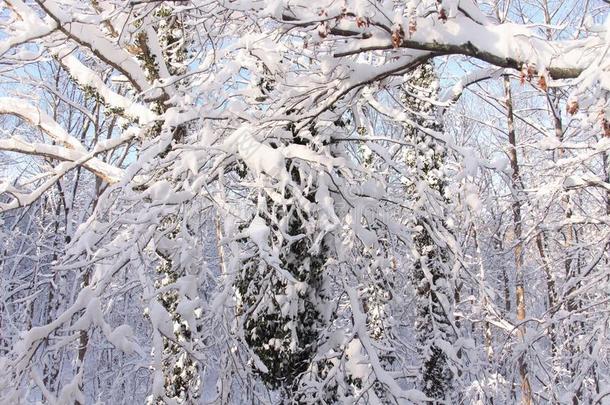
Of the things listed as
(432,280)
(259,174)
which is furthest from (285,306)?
(432,280)

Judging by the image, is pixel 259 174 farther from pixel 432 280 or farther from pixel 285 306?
pixel 432 280

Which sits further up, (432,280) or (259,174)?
(259,174)

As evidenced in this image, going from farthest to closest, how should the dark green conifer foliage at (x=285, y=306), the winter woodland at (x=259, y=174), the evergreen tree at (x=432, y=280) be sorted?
the evergreen tree at (x=432, y=280)
the dark green conifer foliage at (x=285, y=306)
the winter woodland at (x=259, y=174)

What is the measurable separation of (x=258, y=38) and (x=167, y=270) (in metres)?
3.20

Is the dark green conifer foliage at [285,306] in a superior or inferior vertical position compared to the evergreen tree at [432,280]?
superior

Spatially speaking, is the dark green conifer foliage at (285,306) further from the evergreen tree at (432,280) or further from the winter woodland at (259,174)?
the evergreen tree at (432,280)

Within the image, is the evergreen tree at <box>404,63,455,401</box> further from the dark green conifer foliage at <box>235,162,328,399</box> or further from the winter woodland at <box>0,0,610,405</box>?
the dark green conifer foliage at <box>235,162,328,399</box>

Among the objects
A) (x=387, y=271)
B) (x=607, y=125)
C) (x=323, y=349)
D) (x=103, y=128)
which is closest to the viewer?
(x=607, y=125)

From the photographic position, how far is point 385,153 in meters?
5.80

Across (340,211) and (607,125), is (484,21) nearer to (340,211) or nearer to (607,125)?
(607,125)

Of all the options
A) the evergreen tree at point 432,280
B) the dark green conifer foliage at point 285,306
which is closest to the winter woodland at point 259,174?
the dark green conifer foliage at point 285,306

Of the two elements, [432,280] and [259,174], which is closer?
[259,174]

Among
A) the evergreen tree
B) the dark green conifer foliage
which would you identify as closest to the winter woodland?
the dark green conifer foliage

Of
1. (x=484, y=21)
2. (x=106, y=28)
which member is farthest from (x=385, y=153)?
(x=106, y=28)
